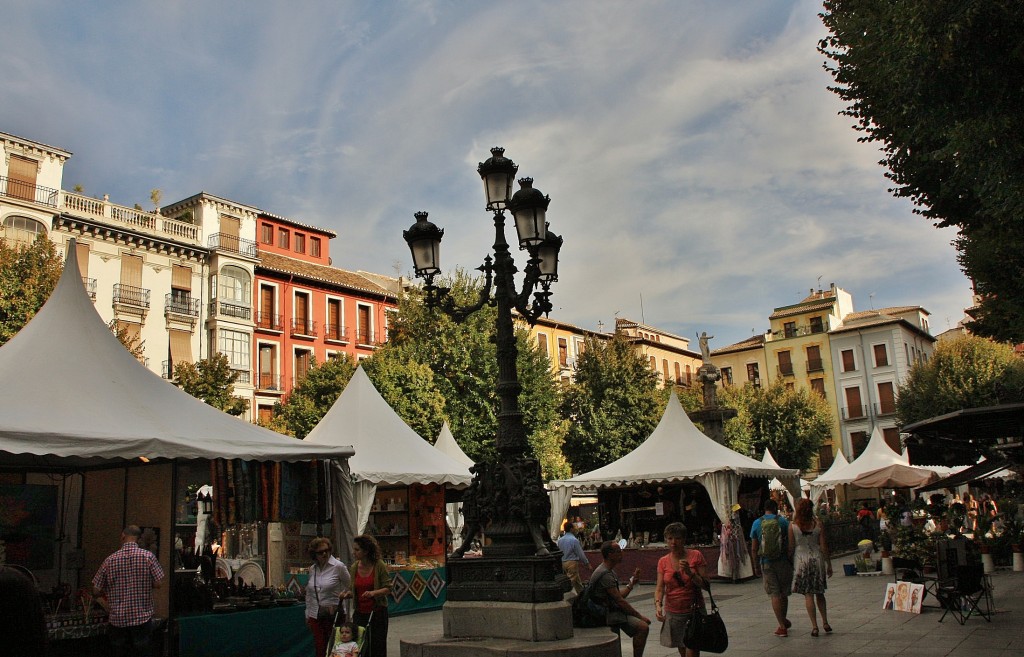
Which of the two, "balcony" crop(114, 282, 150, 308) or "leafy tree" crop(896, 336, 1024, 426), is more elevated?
"balcony" crop(114, 282, 150, 308)

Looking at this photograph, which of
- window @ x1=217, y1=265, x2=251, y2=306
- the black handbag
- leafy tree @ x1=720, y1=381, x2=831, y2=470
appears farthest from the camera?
leafy tree @ x1=720, y1=381, x2=831, y2=470

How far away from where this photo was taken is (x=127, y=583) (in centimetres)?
671

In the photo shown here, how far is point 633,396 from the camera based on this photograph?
35656mm

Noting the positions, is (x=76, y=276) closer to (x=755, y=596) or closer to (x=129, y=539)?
(x=129, y=539)

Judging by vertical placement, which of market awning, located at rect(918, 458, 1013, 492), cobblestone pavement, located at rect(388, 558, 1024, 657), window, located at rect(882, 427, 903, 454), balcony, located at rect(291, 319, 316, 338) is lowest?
cobblestone pavement, located at rect(388, 558, 1024, 657)

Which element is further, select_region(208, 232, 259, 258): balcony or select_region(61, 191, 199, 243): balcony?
select_region(208, 232, 259, 258): balcony

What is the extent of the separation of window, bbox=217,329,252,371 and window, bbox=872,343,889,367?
1676 inches

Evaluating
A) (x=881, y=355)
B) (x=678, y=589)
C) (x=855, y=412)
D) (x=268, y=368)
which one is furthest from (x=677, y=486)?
(x=881, y=355)

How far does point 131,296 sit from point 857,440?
46.3 meters

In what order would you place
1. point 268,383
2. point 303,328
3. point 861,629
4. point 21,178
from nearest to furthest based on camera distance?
point 861,629 → point 21,178 → point 268,383 → point 303,328

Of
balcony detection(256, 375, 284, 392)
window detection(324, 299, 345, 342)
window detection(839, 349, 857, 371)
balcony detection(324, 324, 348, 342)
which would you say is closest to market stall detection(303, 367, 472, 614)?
balcony detection(256, 375, 284, 392)

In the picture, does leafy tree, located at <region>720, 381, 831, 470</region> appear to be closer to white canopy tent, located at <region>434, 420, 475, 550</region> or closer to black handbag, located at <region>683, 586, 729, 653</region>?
white canopy tent, located at <region>434, 420, 475, 550</region>

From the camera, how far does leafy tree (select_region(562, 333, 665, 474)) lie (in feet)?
117

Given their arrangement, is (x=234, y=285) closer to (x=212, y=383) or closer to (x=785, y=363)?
(x=212, y=383)
